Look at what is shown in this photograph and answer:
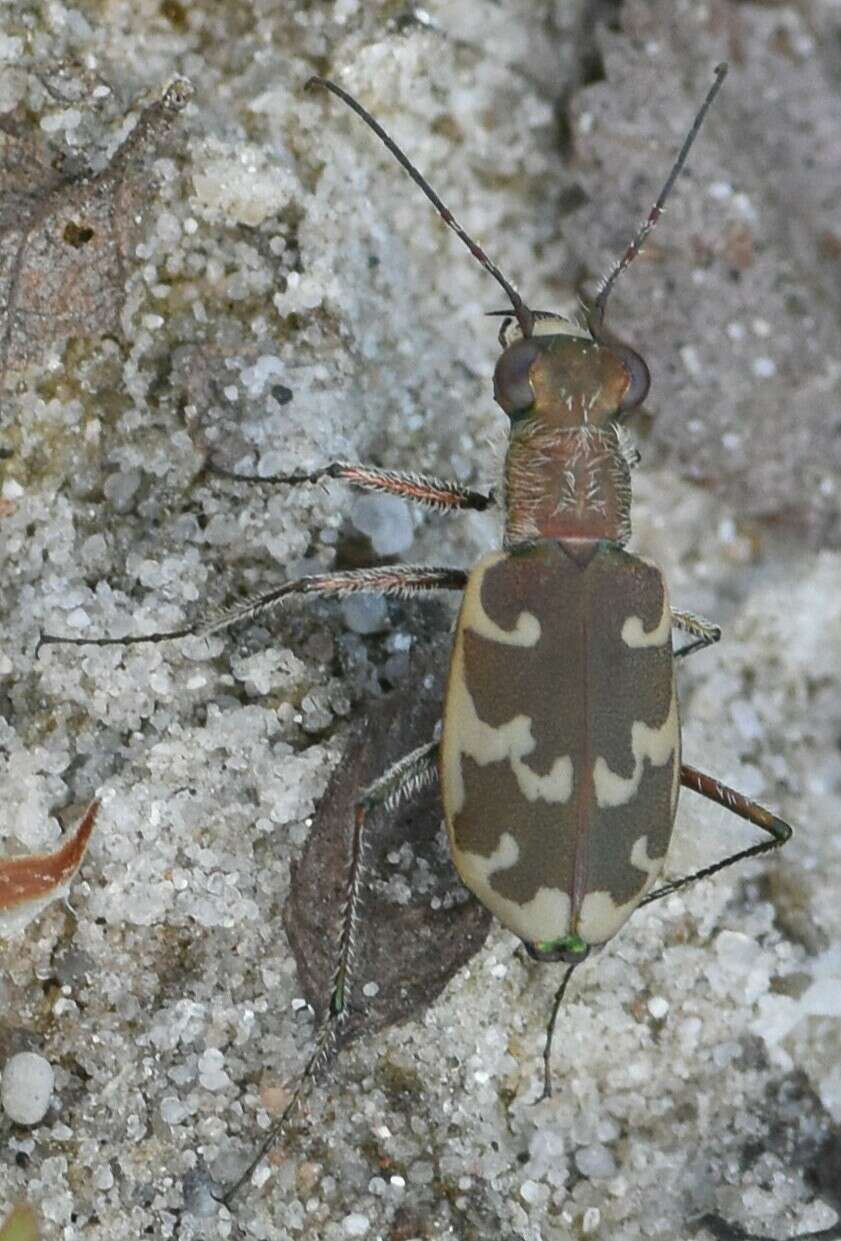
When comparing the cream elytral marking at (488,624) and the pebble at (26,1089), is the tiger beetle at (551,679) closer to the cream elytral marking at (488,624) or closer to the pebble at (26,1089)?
the cream elytral marking at (488,624)

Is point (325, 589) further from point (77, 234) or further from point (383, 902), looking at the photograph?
point (77, 234)

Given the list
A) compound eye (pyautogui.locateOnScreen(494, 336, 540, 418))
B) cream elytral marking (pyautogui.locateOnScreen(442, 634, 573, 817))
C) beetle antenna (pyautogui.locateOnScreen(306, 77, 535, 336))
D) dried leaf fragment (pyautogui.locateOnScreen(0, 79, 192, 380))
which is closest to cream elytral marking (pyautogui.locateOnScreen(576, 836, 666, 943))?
cream elytral marking (pyautogui.locateOnScreen(442, 634, 573, 817))

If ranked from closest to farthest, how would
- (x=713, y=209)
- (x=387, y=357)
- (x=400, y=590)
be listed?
(x=400, y=590) < (x=387, y=357) < (x=713, y=209)

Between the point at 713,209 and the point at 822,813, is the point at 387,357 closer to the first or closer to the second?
the point at 713,209

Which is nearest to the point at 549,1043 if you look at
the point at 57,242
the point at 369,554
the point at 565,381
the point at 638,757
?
the point at 638,757

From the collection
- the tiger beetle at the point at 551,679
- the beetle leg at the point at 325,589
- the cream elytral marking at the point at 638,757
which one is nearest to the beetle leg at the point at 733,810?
the tiger beetle at the point at 551,679

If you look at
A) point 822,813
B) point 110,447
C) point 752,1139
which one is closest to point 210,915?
point 110,447
